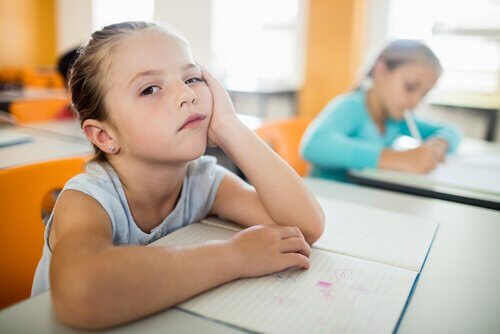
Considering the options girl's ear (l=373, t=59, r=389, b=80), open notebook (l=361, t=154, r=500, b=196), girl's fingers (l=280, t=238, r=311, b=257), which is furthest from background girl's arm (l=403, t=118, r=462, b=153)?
girl's fingers (l=280, t=238, r=311, b=257)

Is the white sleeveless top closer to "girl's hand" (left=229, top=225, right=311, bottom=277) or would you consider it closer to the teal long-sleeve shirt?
"girl's hand" (left=229, top=225, right=311, bottom=277)

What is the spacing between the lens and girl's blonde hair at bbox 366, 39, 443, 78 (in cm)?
162

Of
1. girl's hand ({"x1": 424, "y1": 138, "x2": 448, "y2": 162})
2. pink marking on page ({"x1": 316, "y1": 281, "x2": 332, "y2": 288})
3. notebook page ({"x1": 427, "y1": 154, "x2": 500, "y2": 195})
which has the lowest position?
notebook page ({"x1": 427, "y1": 154, "x2": 500, "y2": 195})

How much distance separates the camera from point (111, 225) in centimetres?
73

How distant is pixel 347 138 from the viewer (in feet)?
4.86

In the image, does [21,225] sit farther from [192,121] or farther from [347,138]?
[347,138]

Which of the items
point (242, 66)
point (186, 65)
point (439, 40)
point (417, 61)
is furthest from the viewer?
point (242, 66)

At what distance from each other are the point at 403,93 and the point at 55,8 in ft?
19.5

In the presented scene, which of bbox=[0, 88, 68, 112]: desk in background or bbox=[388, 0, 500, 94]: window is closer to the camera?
bbox=[388, 0, 500, 94]: window

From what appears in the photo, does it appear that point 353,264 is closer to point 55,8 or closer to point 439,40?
point 439,40

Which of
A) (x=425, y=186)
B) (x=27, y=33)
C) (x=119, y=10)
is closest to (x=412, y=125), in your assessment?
(x=425, y=186)

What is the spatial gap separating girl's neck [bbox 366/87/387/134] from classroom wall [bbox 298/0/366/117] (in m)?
1.50

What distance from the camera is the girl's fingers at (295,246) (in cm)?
71

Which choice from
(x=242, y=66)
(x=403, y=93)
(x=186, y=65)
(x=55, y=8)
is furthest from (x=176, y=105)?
(x=55, y=8)
